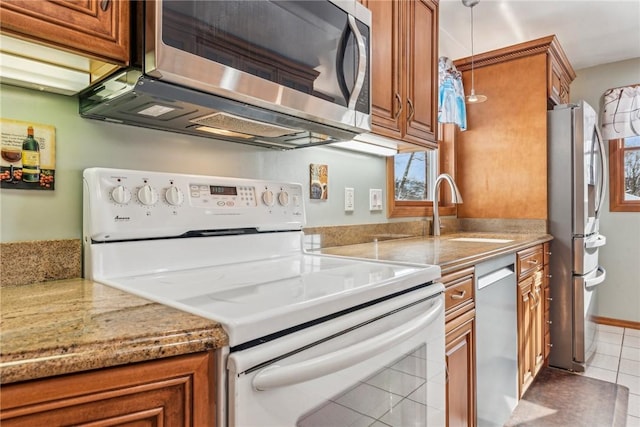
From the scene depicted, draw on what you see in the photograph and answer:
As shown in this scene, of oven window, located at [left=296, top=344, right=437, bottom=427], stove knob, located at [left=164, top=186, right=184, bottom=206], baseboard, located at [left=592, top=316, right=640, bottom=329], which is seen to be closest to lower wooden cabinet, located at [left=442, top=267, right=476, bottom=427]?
oven window, located at [left=296, top=344, right=437, bottom=427]

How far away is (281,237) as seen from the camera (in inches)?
55.9

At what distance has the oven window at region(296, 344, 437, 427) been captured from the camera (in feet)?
2.44

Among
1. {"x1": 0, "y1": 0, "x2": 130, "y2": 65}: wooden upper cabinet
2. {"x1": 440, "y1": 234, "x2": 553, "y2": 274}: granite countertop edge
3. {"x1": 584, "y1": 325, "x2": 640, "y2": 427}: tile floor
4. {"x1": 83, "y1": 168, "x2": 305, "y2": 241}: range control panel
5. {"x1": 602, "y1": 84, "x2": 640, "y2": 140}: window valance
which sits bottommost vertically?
{"x1": 584, "y1": 325, "x2": 640, "y2": 427}: tile floor

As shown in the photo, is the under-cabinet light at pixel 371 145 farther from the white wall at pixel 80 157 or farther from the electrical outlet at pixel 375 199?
the white wall at pixel 80 157

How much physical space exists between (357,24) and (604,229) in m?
3.34

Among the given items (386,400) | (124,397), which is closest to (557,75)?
(386,400)

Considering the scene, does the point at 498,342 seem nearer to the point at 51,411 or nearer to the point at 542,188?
the point at 542,188

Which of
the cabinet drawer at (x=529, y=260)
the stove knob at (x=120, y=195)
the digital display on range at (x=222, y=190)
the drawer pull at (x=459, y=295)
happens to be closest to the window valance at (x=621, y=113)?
the cabinet drawer at (x=529, y=260)

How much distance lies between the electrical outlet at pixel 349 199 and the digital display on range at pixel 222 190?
2.31ft

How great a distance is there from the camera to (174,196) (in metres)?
1.11

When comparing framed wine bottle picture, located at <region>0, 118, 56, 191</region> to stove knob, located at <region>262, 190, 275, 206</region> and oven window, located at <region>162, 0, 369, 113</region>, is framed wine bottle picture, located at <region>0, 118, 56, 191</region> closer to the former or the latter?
oven window, located at <region>162, 0, 369, 113</region>

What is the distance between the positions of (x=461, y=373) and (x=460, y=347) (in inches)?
3.7

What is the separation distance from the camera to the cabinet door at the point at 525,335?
1999 millimetres

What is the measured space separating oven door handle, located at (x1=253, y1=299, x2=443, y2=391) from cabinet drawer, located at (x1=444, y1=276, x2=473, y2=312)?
0.34 m
